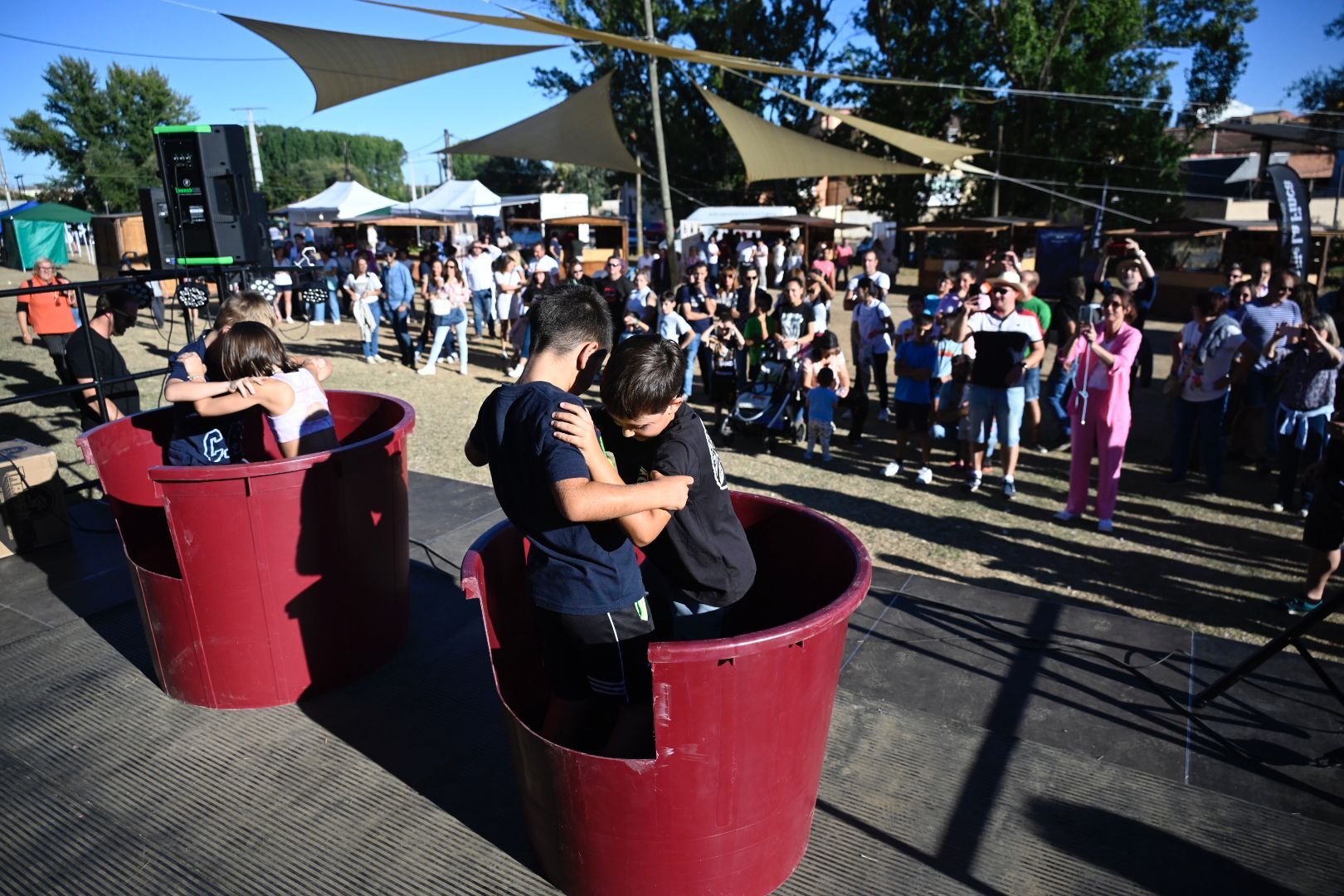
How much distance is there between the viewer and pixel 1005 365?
663cm

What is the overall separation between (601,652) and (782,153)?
10.4 m

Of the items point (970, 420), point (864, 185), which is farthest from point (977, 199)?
point (970, 420)

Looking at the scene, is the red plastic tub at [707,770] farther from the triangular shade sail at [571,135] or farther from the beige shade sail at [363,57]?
the triangular shade sail at [571,135]

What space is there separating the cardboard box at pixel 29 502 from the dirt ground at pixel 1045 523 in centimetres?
212

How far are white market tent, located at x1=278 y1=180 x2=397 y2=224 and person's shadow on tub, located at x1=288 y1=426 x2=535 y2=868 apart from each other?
83.5 ft

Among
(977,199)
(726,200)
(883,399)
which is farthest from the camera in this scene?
(726,200)

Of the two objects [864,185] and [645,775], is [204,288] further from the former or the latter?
[864,185]

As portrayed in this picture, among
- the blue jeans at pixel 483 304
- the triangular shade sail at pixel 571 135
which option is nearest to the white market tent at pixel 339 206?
the blue jeans at pixel 483 304

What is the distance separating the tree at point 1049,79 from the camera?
89.0 ft

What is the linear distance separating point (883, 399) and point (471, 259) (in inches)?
311

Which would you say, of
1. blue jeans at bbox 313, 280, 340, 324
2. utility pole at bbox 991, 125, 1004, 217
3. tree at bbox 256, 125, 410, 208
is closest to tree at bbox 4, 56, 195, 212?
tree at bbox 256, 125, 410, 208

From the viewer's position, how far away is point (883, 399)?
10195 millimetres

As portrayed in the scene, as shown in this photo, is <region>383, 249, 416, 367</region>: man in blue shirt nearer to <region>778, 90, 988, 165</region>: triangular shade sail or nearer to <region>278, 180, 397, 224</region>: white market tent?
<region>778, 90, 988, 165</region>: triangular shade sail

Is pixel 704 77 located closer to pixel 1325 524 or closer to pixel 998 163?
pixel 998 163
